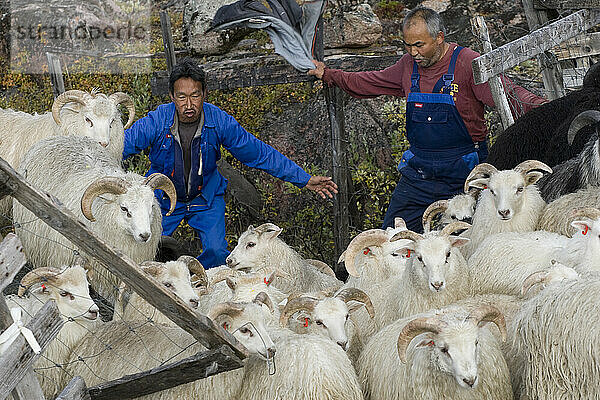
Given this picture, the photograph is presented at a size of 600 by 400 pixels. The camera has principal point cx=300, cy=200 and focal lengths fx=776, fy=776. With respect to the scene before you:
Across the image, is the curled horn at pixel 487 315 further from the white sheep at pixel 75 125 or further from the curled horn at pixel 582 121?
the white sheep at pixel 75 125

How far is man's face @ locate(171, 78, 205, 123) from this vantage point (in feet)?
21.2

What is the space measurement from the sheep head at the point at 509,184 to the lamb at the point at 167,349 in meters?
2.07

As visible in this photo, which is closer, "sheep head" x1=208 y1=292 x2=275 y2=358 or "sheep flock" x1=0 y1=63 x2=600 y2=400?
"sheep flock" x1=0 y1=63 x2=600 y2=400

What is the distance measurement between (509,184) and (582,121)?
0.94m

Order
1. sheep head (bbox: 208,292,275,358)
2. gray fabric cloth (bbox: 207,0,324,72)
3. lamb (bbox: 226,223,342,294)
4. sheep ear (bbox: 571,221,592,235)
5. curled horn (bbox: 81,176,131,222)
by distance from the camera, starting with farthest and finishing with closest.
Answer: gray fabric cloth (bbox: 207,0,324,72), lamb (bbox: 226,223,342,294), curled horn (bbox: 81,176,131,222), sheep ear (bbox: 571,221,592,235), sheep head (bbox: 208,292,275,358)

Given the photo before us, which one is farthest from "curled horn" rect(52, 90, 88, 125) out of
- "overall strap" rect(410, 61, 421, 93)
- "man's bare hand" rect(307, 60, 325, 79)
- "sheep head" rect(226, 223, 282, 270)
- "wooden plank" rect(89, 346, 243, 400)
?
"wooden plank" rect(89, 346, 243, 400)

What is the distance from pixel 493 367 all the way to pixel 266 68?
4.38m

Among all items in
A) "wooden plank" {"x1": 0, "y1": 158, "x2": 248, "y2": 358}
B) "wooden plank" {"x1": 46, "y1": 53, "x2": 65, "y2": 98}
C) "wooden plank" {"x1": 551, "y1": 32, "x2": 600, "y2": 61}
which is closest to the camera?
"wooden plank" {"x1": 0, "y1": 158, "x2": 248, "y2": 358}

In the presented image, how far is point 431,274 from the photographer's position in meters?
4.94

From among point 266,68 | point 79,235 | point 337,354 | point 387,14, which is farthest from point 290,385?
point 387,14

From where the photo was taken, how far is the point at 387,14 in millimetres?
11797

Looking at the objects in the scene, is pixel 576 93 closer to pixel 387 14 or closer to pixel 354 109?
pixel 354 109

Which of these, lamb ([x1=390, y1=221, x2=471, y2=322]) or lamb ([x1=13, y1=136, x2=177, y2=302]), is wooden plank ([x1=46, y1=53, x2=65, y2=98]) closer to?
lamb ([x1=13, y1=136, x2=177, y2=302])

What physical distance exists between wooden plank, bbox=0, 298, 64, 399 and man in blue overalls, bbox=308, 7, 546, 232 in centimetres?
397
